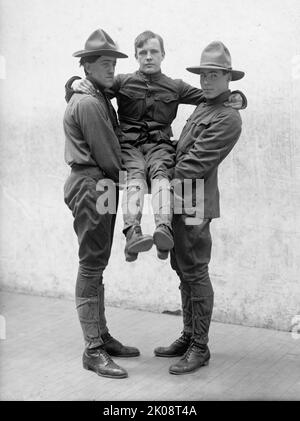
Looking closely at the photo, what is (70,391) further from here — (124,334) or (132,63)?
(132,63)

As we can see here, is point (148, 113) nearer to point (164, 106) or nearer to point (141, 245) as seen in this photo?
point (164, 106)

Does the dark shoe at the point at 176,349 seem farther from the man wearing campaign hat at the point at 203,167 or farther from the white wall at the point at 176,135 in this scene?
the white wall at the point at 176,135

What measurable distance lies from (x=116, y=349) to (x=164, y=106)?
6.01 ft

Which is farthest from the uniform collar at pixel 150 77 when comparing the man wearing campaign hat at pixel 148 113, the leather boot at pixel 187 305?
the leather boot at pixel 187 305

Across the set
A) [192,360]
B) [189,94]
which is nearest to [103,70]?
[189,94]

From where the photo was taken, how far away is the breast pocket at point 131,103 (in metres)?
4.63

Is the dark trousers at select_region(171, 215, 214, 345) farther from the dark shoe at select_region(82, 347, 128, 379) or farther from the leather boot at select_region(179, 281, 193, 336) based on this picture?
the dark shoe at select_region(82, 347, 128, 379)

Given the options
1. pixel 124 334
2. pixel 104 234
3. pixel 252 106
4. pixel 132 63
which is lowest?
pixel 124 334

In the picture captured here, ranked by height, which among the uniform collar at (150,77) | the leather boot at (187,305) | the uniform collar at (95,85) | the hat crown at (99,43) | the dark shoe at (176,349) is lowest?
the dark shoe at (176,349)

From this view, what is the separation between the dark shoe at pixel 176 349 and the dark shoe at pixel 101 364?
536 millimetres

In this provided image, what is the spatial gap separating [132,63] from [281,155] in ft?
5.43

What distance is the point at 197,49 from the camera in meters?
5.75

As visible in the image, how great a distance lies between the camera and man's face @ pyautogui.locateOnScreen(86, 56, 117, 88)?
4.45 m
